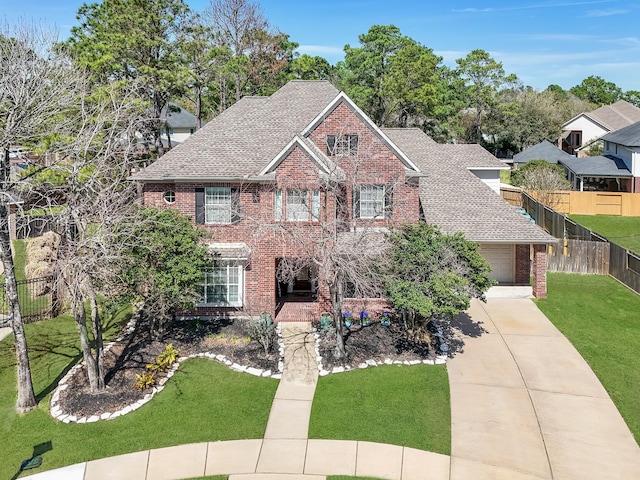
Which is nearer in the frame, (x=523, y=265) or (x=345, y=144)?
(x=345, y=144)

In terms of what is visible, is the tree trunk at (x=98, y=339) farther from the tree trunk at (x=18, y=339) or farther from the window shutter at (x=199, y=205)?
the window shutter at (x=199, y=205)

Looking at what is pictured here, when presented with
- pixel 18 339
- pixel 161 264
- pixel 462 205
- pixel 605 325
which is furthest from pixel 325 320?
pixel 605 325

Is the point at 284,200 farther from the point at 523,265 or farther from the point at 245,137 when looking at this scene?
the point at 523,265

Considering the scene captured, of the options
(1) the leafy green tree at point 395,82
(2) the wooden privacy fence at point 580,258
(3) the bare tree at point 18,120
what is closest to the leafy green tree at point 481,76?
(1) the leafy green tree at point 395,82

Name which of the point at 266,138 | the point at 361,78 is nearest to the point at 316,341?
the point at 266,138

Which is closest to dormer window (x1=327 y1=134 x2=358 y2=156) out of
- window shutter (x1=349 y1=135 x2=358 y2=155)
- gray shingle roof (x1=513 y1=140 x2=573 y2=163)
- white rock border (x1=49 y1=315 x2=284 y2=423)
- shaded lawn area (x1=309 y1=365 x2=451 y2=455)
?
window shutter (x1=349 y1=135 x2=358 y2=155)
